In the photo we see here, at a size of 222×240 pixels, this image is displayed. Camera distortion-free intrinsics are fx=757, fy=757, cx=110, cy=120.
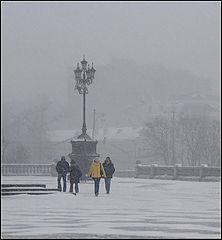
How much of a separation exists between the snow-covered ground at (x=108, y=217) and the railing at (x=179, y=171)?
17298 millimetres

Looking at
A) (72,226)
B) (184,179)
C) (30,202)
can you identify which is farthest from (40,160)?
(72,226)

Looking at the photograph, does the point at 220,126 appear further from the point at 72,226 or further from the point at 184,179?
the point at 72,226

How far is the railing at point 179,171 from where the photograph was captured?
46.0 m

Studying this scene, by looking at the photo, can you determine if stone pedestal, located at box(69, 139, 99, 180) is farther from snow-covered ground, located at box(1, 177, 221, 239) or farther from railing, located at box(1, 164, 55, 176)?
railing, located at box(1, 164, 55, 176)

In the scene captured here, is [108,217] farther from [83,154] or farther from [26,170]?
[26,170]

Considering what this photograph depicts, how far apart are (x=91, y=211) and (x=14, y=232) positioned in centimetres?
626

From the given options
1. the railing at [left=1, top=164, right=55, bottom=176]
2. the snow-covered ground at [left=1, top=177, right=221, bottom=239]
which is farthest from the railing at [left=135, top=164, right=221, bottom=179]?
the snow-covered ground at [left=1, top=177, right=221, bottom=239]

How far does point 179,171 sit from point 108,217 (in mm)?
29262

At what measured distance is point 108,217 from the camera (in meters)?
18.7

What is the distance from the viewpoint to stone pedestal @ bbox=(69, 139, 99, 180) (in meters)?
41.0

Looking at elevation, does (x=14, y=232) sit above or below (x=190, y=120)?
below

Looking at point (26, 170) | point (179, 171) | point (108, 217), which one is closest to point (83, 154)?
point (179, 171)

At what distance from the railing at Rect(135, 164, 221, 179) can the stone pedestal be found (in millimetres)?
7999

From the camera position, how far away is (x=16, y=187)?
90.3 ft
